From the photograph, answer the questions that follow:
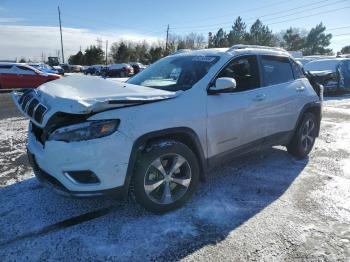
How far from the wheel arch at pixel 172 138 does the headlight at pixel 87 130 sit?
0.99 ft

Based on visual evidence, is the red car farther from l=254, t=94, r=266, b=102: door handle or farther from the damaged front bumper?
the damaged front bumper

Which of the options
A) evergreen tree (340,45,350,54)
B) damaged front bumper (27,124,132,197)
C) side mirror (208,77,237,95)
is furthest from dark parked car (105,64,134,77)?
evergreen tree (340,45,350,54)

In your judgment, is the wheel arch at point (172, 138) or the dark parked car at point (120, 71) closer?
the wheel arch at point (172, 138)

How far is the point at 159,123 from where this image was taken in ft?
11.0

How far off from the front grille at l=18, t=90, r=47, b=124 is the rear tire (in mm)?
3750

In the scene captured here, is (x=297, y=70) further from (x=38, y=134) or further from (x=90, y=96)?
(x=38, y=134)

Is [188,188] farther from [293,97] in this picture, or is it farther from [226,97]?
[293,97]

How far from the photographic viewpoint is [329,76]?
14453 millimetres

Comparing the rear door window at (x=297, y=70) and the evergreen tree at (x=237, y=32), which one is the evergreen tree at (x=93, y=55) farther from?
the rear door window at (x=297, y=70)

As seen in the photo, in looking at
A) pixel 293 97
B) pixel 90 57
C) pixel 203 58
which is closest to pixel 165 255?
pixel 203 58

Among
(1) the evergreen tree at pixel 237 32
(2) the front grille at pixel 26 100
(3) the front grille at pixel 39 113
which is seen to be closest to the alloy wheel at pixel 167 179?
(3) the front grille at pixel 39 113

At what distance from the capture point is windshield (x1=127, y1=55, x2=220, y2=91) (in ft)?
13.2

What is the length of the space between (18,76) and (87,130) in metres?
17.2

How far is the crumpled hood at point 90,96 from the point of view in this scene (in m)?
2.96
